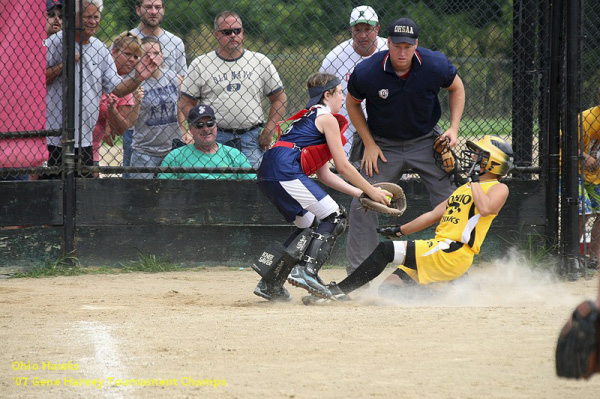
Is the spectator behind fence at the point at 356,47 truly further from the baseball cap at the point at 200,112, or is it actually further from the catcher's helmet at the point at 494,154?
the catcher's helmet at the point at 494,154

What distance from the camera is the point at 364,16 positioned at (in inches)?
292

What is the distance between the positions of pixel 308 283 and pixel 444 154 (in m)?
1.51

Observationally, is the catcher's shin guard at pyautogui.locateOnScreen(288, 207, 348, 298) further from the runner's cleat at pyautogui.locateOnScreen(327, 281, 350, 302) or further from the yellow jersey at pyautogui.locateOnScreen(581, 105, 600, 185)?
the yellow jersey at pyautogui.locateOnScreen(581, 105, 600, 185)

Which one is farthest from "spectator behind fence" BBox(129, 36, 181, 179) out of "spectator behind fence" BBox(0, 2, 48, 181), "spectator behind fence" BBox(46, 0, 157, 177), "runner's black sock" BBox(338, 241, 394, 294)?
"runner's black sock" BBox(338, 241, 394, 294)

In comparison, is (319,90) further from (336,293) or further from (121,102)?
(121,102)

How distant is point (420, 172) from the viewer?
6.54 metres

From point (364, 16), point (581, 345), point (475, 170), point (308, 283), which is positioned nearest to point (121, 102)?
point (364, 16)

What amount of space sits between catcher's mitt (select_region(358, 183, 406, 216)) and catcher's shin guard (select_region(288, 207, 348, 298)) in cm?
21

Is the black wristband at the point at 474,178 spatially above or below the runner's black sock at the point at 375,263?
above

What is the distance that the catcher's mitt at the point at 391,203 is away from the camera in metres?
5.76

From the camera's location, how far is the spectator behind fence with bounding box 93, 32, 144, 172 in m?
7.56

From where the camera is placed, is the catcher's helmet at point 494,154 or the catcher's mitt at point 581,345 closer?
the catcher's mitt at point 581,345

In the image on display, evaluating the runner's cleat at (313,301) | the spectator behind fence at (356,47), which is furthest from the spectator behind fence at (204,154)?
the runner's cleat at (313,301)

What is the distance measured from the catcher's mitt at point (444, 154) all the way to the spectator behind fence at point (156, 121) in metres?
2.62
